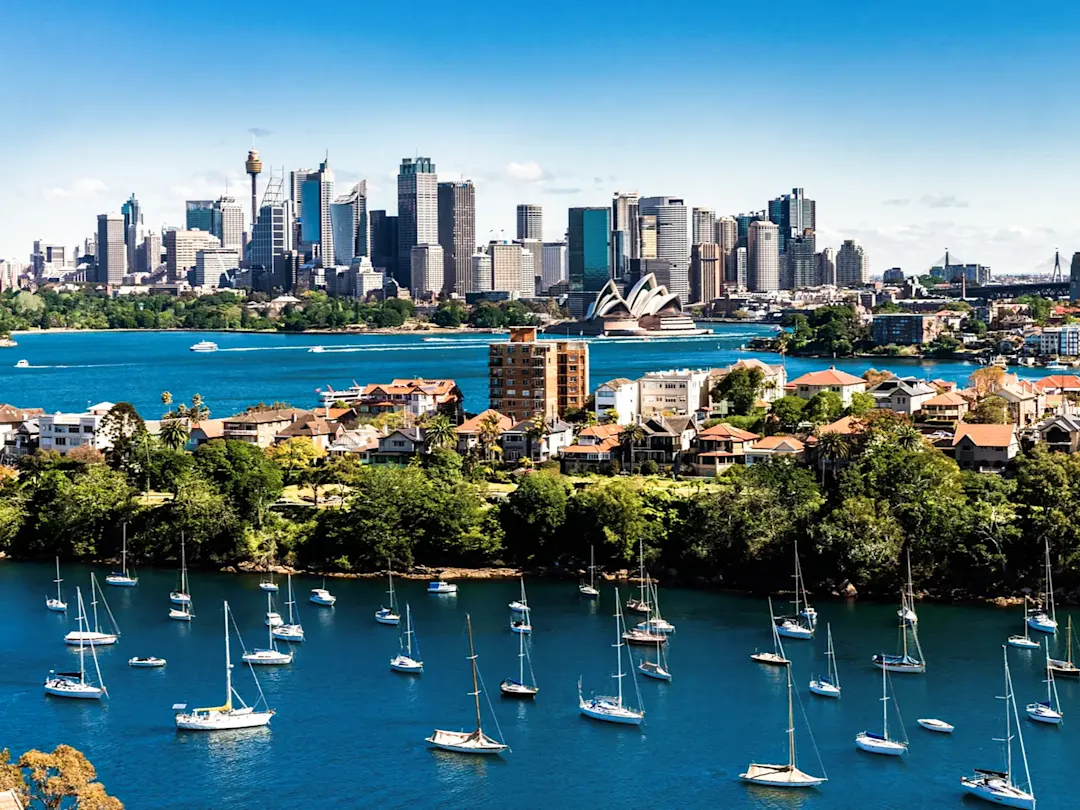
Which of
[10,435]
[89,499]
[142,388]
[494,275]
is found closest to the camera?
[89,499]

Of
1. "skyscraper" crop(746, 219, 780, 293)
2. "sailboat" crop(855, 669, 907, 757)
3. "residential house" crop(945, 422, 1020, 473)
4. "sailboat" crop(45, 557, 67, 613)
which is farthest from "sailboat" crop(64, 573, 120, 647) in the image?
"skyscraper" crop(746, 219, 780, 293)

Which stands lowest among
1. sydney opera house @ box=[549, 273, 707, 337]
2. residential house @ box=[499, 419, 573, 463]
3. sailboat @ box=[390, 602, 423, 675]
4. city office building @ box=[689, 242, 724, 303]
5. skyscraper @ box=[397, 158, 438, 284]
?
sailboat @ box=[390, 602, 423, 675]

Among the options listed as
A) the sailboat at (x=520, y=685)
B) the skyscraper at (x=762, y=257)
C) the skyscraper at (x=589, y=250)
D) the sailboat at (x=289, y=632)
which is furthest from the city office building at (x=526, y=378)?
the skyscraper at (x=762, y=257)

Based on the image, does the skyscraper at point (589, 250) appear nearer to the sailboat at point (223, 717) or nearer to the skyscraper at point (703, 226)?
the skyscraper at point (703, 226)

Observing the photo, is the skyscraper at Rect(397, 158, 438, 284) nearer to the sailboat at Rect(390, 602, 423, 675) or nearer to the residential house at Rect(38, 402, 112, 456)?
the residential house at Rect(38, 402, 112, 456)

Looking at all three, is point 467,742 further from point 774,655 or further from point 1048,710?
point 1048,710

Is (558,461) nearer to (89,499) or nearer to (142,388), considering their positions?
(89,499)

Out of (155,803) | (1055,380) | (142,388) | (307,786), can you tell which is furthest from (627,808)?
(142,388)
